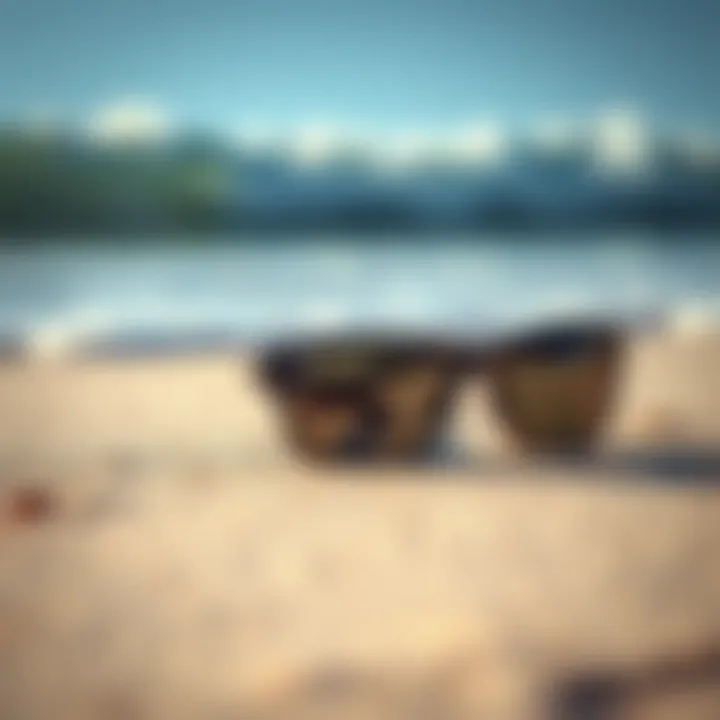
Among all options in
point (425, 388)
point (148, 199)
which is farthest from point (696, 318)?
point (148, 199)

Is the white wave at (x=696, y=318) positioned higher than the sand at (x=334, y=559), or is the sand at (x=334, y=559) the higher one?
the white wave at (x=696, y=318)

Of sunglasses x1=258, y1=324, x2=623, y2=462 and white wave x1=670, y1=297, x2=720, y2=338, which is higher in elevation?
white wave x1=670, y1=297, x2=720, y2=338

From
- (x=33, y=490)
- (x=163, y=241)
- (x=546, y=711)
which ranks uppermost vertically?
(x=163, y=241)

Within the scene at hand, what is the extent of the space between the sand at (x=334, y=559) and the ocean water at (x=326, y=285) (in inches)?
0.9

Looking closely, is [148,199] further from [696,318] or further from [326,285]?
[696,318]

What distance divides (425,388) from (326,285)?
79 mm

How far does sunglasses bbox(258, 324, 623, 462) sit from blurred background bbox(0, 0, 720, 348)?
0.06ft

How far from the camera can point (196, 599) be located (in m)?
0.66

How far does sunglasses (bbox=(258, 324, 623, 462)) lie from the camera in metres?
0.69

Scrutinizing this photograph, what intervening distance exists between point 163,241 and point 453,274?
158 millimetres

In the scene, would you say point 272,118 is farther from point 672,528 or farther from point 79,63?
point 672,528

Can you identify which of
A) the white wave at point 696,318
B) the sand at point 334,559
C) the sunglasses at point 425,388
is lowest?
the sand at point 334,559

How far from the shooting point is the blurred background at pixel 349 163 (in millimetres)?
685

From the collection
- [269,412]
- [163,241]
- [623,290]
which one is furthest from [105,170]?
[623,290]
